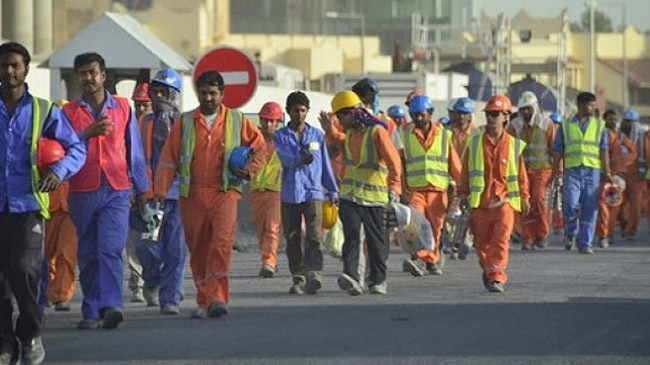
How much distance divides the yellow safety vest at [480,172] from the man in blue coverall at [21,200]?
21.3ft

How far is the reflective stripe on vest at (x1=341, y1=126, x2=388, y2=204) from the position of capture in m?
17.6

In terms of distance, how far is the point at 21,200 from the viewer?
12.4 meters

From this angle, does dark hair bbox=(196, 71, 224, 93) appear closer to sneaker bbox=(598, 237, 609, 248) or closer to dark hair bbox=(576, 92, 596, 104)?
dark hair bbox=(576, 92, 596, 104)

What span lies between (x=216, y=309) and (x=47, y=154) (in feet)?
9.49

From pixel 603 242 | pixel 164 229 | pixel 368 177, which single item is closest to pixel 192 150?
pixel 164 229

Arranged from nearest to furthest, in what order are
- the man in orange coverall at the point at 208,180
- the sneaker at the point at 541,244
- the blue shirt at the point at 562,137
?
the man in orange coverall at the point at 208,180, the blue shirt at the point at 562,137, the sneaker at the point at 541,244

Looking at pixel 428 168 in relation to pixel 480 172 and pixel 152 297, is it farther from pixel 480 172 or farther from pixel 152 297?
pixel 152 297

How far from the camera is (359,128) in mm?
17672

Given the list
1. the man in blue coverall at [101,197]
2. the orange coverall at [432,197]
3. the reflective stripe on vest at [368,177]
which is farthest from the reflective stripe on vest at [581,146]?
the man in blue coverall at [101,197]

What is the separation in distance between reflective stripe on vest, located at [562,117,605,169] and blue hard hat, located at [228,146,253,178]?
411 inches

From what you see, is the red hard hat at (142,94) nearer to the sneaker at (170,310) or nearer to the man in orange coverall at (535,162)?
the sneaker at (170,310)

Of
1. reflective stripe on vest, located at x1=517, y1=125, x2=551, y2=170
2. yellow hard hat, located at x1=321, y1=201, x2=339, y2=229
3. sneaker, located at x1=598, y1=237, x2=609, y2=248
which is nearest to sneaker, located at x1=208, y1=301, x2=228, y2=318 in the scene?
yellow hard hat, located at x1=321, y1=201, x2=339, y2=229

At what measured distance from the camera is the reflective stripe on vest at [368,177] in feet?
57.7

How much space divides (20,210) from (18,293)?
0.48 m
